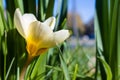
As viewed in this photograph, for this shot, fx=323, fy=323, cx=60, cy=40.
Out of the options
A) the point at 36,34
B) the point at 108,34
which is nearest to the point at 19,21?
the point at 36,34

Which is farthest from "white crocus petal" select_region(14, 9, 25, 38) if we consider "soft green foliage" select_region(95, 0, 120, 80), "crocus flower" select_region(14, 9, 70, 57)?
"soft green foliage" select_region(95, 0, 120, 80)

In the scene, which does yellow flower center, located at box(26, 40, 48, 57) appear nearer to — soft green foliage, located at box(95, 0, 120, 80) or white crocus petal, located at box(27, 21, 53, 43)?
white crocus petal, located at box(27, 21, 53, 43)

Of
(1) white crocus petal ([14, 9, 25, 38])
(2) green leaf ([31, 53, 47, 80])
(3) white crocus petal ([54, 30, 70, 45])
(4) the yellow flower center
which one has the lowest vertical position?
(2) green leaf ([31, 53, 47, 80])

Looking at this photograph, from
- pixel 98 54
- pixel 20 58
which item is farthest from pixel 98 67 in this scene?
pixel 20 58

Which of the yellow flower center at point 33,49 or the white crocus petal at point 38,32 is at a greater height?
the white crocus petal at point 38,32

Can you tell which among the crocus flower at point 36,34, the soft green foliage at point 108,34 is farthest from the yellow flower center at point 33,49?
the soft green foliage at point 108,34

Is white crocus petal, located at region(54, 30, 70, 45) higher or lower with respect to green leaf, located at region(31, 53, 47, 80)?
higher

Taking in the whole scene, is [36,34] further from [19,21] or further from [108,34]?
[108,34]

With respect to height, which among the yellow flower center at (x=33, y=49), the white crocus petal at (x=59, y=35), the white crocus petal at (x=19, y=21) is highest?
the white crocus petal at (x=19, y=21)

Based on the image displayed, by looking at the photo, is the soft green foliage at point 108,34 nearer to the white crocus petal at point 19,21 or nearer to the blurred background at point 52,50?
the blurred background at point 52,50
